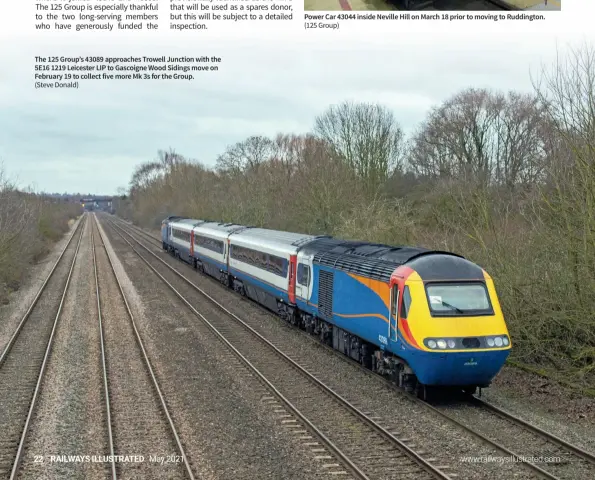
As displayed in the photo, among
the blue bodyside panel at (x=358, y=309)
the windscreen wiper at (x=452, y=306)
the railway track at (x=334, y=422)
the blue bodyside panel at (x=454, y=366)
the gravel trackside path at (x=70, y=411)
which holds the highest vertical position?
the windscreen wiper at (x=452, y=306)

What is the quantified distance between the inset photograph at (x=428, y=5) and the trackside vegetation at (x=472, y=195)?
1783 mm

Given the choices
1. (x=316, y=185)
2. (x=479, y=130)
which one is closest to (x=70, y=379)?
(x=316, y=185)

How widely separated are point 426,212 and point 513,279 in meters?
13.7

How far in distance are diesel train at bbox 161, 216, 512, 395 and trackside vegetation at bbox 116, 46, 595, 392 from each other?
7.62 feet

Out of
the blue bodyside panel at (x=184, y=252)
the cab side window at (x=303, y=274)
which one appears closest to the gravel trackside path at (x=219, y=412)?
the cab side window at (x=303, y=274)

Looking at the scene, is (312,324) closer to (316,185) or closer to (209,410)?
(209,410)

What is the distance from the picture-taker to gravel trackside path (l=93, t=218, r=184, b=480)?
9039mm

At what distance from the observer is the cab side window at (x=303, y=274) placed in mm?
17697

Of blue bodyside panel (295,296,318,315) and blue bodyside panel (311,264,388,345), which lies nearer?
blue bodyside panel (311,264,388,345)

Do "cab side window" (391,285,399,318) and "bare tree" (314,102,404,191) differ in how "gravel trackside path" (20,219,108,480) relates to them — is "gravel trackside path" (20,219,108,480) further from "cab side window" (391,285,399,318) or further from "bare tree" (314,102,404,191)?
"bare tree" (314,102,404,191)

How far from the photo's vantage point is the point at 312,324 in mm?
18000

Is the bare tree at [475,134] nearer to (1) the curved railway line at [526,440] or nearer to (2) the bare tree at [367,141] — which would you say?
(2) the bare tree at [367,141]

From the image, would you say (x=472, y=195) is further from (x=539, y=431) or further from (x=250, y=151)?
(x=250, y=151)

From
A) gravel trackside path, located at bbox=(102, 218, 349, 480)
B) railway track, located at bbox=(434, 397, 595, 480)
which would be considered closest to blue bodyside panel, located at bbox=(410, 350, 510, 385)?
railway track, located at bbox=(434, 397, 595, 480)
